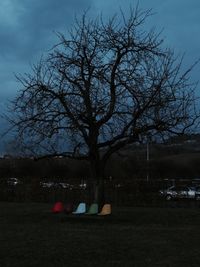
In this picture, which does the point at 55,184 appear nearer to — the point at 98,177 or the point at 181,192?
the point at 181,192

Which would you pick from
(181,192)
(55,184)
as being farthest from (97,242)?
(55,184)

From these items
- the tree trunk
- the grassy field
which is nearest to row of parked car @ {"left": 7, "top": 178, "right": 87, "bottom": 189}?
the tree trunk

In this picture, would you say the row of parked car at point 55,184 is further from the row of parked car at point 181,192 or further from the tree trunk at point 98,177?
the tree trunk at point 98,177

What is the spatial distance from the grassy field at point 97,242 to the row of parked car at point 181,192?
15650mm

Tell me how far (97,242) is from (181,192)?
2438cm

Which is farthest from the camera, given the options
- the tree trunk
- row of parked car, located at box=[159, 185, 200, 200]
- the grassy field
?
row of parked car, located at box=[159, 185, 200, 200]

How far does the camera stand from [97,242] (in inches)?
535

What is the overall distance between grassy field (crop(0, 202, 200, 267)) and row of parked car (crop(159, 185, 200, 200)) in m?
15.7

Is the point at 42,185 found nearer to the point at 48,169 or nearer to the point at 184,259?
the point at 184,259

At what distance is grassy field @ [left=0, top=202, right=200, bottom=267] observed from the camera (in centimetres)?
1071

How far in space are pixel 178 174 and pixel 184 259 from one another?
83.6 metres

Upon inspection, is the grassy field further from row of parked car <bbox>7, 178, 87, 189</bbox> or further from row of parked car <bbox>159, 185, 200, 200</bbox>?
row of parked car <bbox>7, 178, 87, 189</bbox>

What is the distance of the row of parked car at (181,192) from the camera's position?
36244 mm

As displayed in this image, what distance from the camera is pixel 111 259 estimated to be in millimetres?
10883
